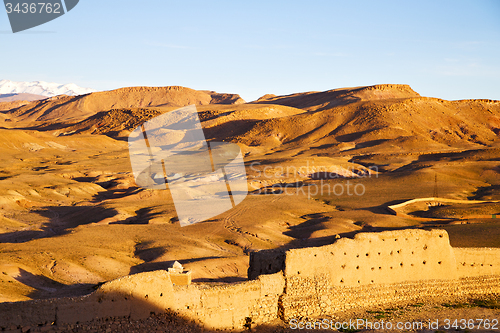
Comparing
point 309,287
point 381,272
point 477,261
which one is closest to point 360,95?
point 477,261

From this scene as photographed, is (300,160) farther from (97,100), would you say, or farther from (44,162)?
(97,100)

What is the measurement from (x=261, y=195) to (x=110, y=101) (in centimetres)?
12942

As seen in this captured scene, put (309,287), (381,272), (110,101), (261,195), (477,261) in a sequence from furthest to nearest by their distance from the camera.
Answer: (110,101) → (261,195) → (477,261) → (381,272) → (309,287)

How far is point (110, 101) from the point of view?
160 m

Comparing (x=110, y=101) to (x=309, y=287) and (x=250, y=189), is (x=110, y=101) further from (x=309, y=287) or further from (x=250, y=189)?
(x=309, y=287)

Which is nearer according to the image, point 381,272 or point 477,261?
point 381,272

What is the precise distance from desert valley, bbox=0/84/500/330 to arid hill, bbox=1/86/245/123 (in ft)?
160

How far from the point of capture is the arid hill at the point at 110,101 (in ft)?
483

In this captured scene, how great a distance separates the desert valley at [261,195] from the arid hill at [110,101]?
48827mm

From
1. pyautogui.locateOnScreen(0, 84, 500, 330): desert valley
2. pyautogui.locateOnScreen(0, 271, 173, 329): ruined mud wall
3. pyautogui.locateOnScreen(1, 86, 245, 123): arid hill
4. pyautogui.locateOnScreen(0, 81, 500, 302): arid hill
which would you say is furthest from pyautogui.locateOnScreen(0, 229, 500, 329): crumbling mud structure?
pyautogui.locateOnScreen(1, 86, 245, 123): arid hill

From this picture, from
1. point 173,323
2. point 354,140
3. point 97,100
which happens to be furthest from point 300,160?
point 97,100

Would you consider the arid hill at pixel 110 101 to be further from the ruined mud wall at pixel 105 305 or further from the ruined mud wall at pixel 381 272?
the ruined mud wall at pixel 105 305

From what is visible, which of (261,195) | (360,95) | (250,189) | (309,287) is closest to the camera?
(309,287)

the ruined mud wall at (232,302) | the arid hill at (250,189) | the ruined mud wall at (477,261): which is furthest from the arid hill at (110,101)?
the ruined mud wall at (232,302)
